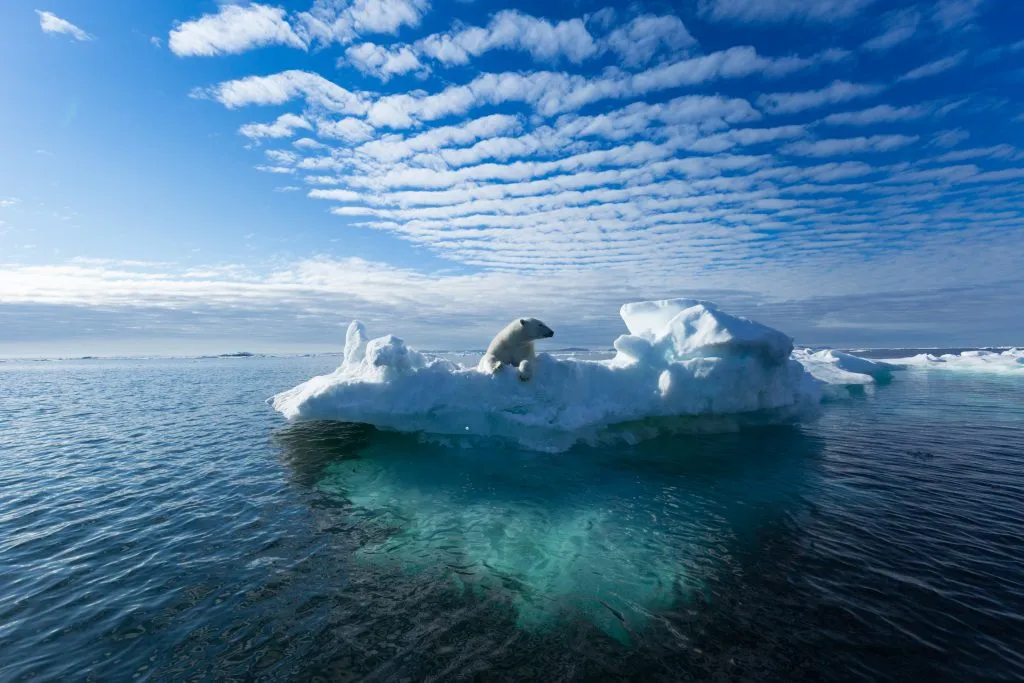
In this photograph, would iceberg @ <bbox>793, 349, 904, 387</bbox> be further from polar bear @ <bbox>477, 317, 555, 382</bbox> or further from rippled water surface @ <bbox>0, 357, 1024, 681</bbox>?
polar bear @ <bbox>477, 317, 555, 382</bbox>

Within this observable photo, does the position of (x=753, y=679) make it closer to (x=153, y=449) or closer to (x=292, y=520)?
(x=292, y=520)

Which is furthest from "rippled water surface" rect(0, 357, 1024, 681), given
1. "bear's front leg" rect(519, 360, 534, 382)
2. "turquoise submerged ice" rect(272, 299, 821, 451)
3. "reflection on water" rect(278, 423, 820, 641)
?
"bear's front leg" rect(519, 360, 534, 382)

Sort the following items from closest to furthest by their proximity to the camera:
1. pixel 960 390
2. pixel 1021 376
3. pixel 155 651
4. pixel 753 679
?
pixel 753 679, pixel 155 651, pixel 960 390, pixel 1021 376

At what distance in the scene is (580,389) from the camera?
48.7 feet

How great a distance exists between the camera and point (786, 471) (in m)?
11.9

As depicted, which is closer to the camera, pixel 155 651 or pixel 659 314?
pixel 155 651

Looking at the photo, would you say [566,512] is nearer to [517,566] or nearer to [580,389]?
[517,566]

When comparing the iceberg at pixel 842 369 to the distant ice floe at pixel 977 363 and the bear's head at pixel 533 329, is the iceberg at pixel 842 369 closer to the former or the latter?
the distant ice floe at pixel 977 363

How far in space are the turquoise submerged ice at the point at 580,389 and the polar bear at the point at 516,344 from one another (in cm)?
50

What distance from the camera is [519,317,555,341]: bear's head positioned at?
14.5 m

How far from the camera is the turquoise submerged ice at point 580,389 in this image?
1400 cm

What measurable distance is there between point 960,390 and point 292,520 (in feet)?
152

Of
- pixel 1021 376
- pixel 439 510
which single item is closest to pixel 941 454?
pixel 439 510

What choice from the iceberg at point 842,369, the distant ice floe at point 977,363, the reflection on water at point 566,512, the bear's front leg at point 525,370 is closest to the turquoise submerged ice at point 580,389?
the bear's front leg at point 525,370
